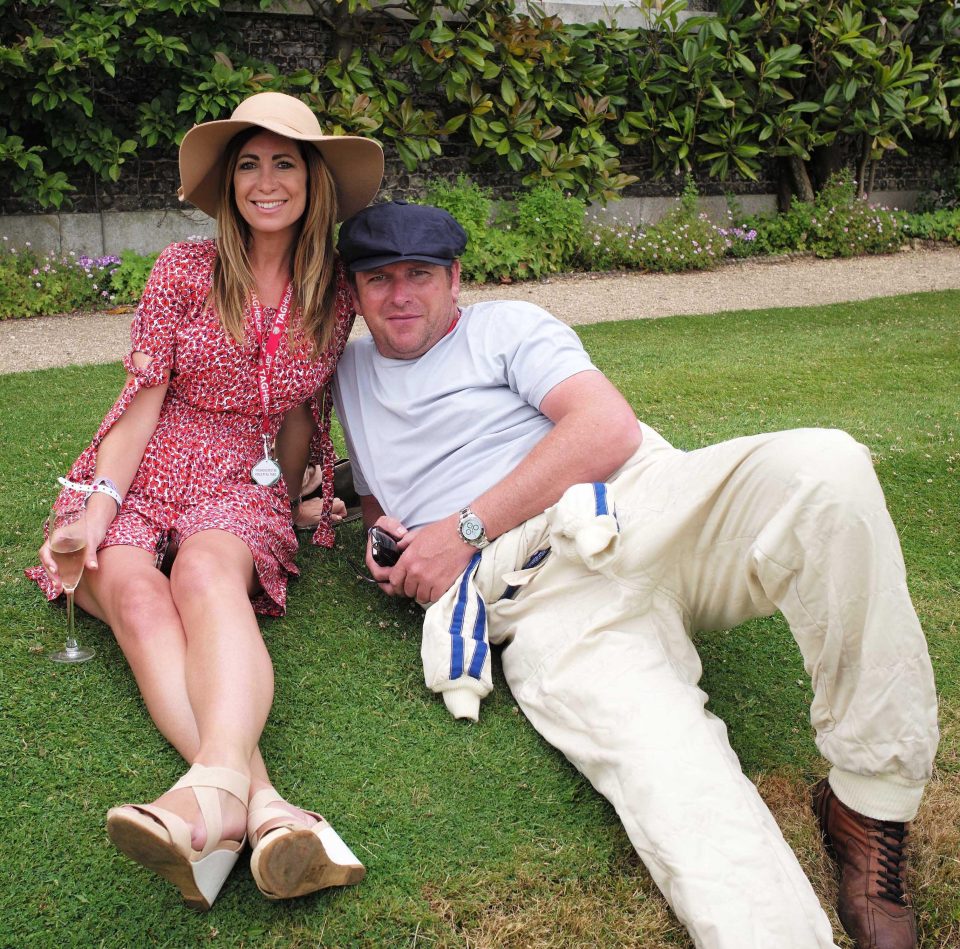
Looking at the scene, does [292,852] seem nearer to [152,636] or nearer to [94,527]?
[152,636]

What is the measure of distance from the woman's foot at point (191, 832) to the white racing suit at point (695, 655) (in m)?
0.81

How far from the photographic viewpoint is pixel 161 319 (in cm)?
318

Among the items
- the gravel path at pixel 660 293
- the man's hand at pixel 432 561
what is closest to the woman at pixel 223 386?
the man's hand at pixel 432 561

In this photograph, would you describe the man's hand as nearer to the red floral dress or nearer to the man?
the man

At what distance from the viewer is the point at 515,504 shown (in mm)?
3008

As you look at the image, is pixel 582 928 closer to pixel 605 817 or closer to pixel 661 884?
pixel 661 884

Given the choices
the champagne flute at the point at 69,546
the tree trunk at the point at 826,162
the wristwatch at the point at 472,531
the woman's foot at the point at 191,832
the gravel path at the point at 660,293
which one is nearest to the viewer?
the woman's foot at the point at 191,832

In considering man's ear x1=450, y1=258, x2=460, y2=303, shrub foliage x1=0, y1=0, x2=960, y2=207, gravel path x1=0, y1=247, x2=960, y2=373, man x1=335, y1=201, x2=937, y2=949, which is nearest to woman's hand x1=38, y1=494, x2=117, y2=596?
man x1=335, y1=201, x2=937, y2=949

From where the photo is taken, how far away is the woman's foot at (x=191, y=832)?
1976mm

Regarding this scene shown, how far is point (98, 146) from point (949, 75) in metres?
9.60

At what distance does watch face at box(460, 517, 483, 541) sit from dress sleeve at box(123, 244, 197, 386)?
104 centimetres

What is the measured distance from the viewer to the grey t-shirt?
3.17 m

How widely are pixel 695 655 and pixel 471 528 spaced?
0.73 m

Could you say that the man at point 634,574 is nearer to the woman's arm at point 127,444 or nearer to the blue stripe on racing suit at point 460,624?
the blue stripe on racing suit at point 460,624
